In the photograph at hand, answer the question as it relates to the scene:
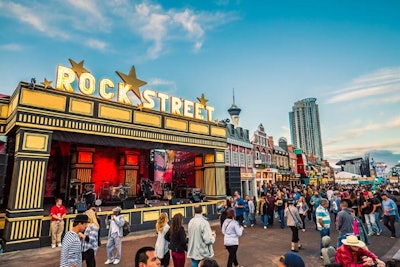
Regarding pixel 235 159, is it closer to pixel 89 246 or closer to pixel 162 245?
pixel 162 245

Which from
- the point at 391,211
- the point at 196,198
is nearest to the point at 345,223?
the point at 391,211

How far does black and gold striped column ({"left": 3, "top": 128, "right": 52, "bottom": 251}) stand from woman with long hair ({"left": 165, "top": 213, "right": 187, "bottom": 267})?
6806 millimetres

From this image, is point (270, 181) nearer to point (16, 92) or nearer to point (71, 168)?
point (71, 168)

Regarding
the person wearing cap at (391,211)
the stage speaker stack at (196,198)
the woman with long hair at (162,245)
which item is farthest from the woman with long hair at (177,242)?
the stage speaker stack at (196,198)

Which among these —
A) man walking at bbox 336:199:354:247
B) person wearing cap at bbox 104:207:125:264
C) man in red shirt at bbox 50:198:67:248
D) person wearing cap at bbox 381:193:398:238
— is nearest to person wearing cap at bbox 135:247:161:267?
person wearing cap at bbox 104:207:125:264

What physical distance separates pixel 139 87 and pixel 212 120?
5586 millimetres

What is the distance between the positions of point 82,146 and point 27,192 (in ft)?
22.3

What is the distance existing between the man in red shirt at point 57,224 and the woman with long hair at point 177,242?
6284 mm

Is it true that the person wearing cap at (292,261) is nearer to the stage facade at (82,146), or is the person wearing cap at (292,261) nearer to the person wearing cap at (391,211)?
the person wearing cap at (391,211)

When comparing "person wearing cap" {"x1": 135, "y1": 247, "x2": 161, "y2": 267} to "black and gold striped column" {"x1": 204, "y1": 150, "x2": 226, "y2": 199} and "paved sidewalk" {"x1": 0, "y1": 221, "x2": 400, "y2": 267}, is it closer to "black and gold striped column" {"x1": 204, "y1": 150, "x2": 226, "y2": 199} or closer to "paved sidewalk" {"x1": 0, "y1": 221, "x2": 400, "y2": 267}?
"paved sidewalk" {"x1": 0, "y1": 221, "x2": 400, "y2": 267}

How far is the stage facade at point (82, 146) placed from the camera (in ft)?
28.5

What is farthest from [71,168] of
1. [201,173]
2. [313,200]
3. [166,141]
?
[313,200]

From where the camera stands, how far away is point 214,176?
15.5 meters

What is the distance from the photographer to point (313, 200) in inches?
442
